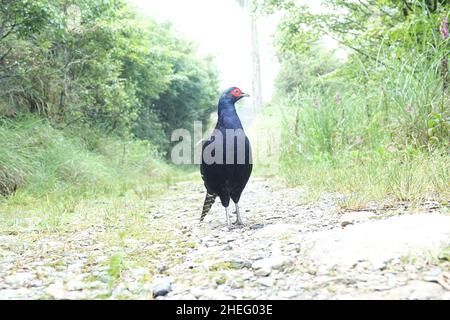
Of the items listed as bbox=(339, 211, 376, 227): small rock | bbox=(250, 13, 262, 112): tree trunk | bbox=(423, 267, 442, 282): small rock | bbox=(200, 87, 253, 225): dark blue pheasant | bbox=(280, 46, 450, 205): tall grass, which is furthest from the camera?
bbox=(250, 13, 262, 112): tree trunk

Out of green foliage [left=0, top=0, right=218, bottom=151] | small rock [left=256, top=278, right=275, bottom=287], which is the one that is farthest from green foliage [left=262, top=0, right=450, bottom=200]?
green foliage [left=0, top=0, right=218, bottom=151]

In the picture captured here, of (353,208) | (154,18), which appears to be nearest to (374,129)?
(353,208)

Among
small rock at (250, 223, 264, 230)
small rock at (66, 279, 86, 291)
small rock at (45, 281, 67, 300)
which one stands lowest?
small rock at (250, 223, 264, 230)

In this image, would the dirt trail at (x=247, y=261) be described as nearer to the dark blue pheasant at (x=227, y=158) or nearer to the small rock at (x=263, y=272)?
the small rock at (x=263, y=272)

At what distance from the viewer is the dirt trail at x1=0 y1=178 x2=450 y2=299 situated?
5.24ft

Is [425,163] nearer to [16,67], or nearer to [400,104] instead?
[400,104]

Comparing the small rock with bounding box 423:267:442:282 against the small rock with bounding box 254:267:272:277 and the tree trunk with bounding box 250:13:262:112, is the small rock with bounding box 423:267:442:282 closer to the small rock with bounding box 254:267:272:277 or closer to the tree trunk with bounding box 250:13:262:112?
the small rock with bounding box 254:267:272:277

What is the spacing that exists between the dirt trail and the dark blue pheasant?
0.33 meters

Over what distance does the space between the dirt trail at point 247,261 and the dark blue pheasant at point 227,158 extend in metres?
0.33

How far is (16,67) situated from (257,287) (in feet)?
20.5

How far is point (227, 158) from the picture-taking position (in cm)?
313
